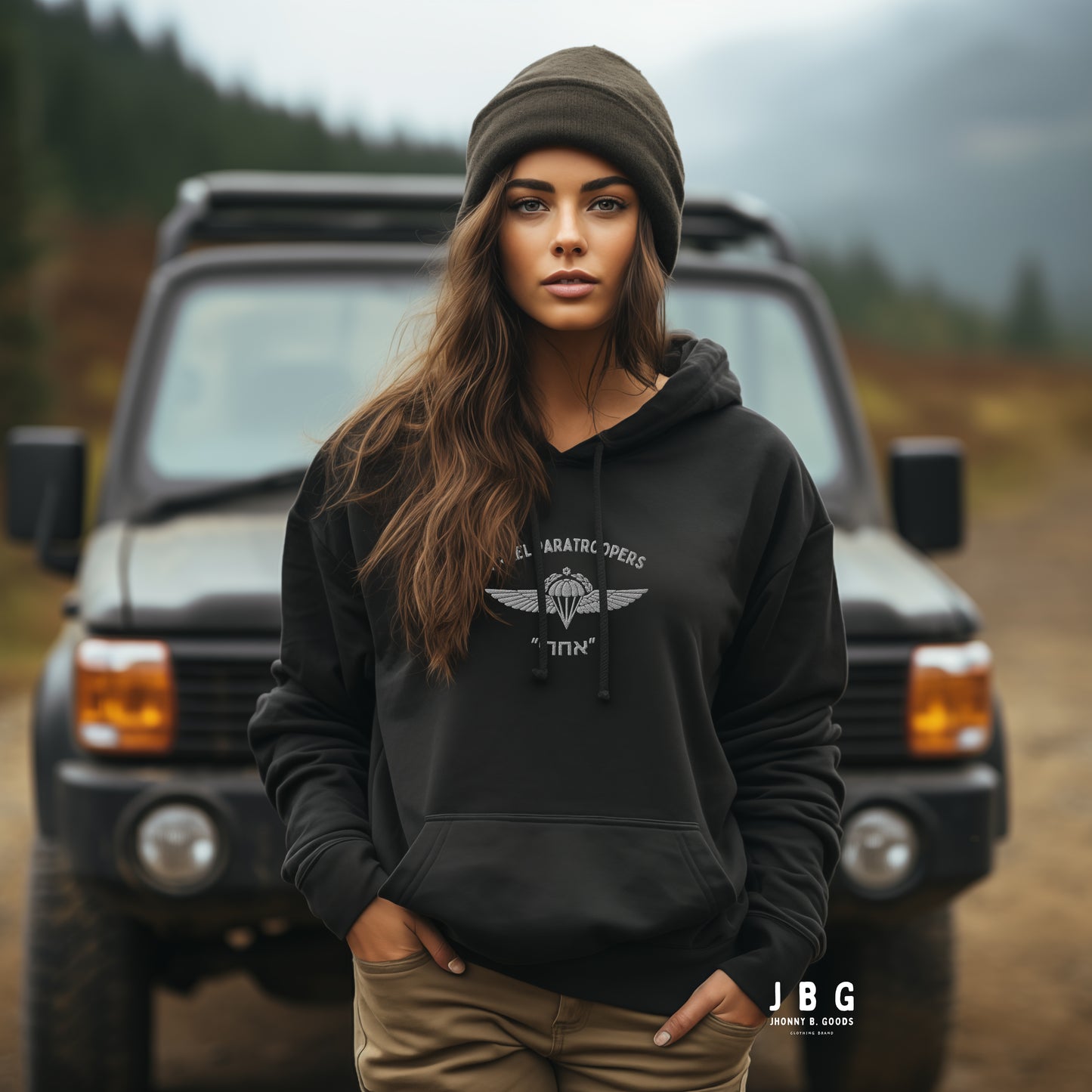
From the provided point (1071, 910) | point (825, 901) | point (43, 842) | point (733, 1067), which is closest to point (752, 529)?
point (825, 901)

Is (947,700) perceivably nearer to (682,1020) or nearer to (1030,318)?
(682,1020)

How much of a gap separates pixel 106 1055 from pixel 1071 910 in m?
3.74

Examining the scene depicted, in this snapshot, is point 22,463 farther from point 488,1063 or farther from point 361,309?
point 488,1063

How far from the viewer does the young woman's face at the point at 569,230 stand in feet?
5.82

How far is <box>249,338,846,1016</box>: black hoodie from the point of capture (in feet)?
5.55

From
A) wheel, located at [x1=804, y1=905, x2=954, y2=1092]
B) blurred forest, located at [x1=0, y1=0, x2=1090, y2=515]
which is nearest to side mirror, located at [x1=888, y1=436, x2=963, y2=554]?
wheel, located at [x1=804, y1=905, x2=954, y2=1092]

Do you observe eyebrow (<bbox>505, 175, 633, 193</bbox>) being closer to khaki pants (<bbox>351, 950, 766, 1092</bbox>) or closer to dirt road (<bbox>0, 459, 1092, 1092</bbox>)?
khaki pants (<bbox>351, 950, 766, 1092</bbox>)

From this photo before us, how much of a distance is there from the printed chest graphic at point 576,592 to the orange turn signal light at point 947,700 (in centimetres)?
157

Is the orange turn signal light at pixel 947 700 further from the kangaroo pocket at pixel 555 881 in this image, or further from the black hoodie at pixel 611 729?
the kangaroo pocket at pixel 555 881

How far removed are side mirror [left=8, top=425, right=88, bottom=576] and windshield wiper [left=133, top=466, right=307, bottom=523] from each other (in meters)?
0.20

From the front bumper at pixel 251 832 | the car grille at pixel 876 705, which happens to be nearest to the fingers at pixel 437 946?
the front bumper at pixel 251 832

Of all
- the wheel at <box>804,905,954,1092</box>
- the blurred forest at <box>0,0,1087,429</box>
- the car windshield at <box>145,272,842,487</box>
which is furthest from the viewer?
the blurred forest at <box>0,0,1087,429</box>

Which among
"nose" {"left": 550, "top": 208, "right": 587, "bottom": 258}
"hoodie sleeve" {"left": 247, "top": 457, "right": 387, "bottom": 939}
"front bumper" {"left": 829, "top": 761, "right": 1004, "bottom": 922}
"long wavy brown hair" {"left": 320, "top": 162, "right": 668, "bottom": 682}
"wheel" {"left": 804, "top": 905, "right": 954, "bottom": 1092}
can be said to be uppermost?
"nose" {"left": 550, "top": 208, "right": 587, "bottom": 258}

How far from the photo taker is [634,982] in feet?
5.69
